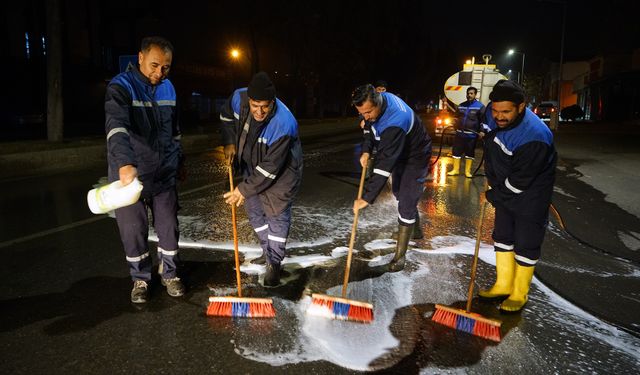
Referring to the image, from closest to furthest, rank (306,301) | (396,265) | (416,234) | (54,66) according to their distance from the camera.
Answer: (306,301)
(396,265)
(416,234)
(54,66)

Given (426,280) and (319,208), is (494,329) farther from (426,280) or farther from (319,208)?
(319,208)

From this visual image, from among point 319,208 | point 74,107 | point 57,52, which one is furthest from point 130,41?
point 319,208

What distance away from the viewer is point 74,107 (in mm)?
24547

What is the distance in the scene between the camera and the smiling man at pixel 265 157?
3.51 meters

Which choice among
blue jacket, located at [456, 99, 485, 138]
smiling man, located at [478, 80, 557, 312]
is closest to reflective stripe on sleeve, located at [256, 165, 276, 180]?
smiling man, located at [478, 80, 557, 312]

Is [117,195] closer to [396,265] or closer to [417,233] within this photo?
[396,265]

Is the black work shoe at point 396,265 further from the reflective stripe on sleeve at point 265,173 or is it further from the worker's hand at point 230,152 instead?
the worker's hand at point 230,152

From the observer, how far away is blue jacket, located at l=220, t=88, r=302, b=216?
3553mm

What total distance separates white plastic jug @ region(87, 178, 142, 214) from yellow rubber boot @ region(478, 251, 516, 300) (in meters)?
2.81

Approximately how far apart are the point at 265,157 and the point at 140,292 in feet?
4.68

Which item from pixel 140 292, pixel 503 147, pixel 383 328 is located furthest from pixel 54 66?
pixel 503 147

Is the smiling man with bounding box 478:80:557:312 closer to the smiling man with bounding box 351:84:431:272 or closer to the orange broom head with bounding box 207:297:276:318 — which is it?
the smiling man with bounding box 351:84:431:272

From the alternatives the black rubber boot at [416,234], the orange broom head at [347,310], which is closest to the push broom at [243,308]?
the orange broom head at [347,310]

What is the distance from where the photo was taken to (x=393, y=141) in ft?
12.8
